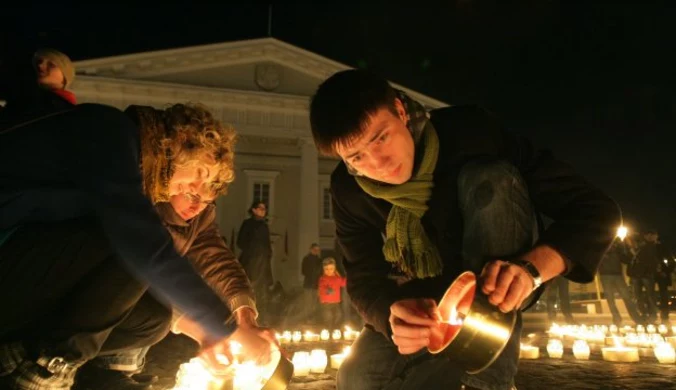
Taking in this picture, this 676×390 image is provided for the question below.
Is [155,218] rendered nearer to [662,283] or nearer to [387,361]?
[387,361]

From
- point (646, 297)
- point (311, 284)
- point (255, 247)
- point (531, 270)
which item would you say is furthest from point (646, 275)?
point (531, 270)

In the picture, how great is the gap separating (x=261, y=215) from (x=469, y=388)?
8.55 metres

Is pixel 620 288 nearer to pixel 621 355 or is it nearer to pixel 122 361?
pixel 621 355

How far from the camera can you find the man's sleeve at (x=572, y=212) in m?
1.77

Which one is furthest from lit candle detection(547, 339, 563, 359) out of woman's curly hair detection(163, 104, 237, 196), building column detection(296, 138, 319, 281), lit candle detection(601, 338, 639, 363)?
building column detection(296, 138, 319, 281)

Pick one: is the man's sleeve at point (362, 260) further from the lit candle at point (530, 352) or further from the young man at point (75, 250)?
the lit candle at point (530, 352)

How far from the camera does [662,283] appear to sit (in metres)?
9.88

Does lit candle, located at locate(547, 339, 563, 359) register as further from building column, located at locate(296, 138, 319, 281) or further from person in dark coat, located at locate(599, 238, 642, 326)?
building column, located at locate(296, 138, 319, 281)

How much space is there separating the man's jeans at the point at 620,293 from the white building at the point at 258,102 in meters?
12.6

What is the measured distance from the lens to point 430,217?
221cm

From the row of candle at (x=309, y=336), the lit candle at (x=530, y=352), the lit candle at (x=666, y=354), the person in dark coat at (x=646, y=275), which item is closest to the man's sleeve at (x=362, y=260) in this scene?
the lit candle at (x=530, y=352)

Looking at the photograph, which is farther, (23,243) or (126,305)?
(126,305)

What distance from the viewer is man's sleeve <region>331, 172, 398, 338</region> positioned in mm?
2391

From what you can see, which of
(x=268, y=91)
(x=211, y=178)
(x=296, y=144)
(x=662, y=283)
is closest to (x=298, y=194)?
(x=296, y=144)
